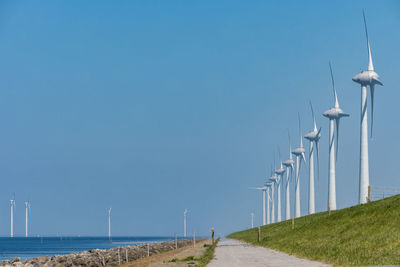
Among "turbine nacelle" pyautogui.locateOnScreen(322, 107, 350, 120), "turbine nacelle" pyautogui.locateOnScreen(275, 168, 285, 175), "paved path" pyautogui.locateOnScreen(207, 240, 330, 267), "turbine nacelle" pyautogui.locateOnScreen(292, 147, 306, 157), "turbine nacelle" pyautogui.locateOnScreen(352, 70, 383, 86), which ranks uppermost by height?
"turbine nacelle" pyautogui.locateOnScreen(352, 70, 383, 86)

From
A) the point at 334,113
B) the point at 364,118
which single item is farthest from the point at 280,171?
the point at 364,118

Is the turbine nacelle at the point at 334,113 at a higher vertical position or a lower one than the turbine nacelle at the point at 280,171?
higher

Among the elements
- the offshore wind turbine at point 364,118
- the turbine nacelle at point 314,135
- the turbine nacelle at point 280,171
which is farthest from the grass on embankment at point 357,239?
the turbine nacelle at point 280,171

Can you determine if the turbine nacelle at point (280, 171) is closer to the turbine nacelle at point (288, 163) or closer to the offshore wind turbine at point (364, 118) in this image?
the turbine nacelle at point (288, 163)

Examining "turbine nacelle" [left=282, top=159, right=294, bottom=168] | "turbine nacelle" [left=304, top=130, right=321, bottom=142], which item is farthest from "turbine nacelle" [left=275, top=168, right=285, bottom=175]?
"turbine nacelle" [left=304, top=130, right=321, bottom=142]

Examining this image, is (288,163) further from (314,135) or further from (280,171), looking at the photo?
(314,135)

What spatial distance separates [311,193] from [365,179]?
3847 cm

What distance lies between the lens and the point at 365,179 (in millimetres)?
86750

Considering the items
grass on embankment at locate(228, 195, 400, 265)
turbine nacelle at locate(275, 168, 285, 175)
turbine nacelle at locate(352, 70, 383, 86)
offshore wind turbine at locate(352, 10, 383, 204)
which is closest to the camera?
grass on embankment at locate(228, 195, 400, 265)

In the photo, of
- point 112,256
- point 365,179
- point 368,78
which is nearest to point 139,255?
point 112,256

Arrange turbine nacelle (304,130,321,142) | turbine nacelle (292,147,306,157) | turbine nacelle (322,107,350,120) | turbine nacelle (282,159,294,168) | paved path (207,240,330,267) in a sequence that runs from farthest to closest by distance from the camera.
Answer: turbine nacelle (282,159,294,168), turbine nacelle (292,147,306,157), turbine nacelle (304,130,321,142), turbine nacelle (322,107,350,120), paved path (207,240,330,267)

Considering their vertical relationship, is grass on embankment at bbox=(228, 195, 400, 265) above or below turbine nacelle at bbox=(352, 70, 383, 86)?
below

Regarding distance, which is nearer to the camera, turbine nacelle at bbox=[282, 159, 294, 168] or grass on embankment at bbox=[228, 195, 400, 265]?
grass on embankment at bbox=[228, 195, 400, 265]

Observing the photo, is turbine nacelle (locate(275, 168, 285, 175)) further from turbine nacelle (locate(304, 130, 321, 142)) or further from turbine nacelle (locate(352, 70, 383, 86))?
turbine nacelle (locate(352, 70, 383, 86))
